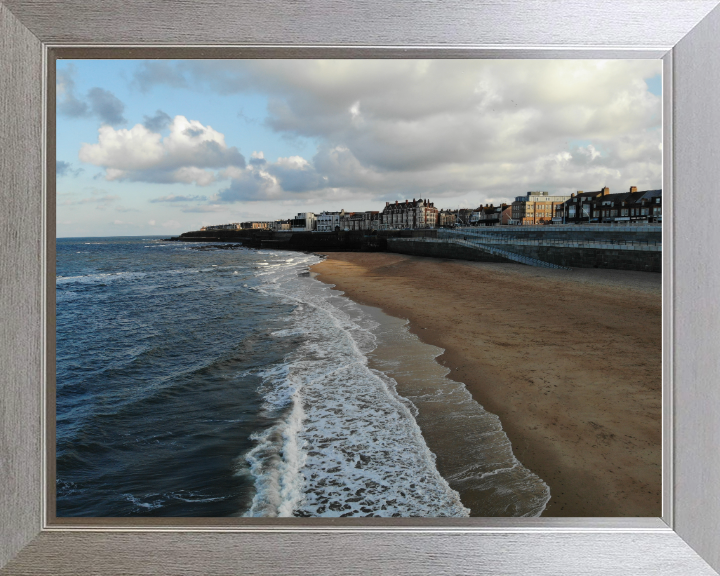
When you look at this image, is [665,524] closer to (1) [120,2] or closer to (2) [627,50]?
(2) [627,50]

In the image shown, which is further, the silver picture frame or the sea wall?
the sea wall

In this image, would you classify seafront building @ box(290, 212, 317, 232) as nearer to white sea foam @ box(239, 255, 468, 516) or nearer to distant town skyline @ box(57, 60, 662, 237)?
distant town skyline @ box(57, 60, 662, 237)

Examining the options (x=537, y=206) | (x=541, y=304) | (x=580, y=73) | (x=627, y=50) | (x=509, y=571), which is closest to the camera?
(x=509, y=571)

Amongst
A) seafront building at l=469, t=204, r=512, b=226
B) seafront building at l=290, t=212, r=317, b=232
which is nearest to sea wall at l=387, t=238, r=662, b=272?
seafront building at l=469, t=204, r=512, b=226

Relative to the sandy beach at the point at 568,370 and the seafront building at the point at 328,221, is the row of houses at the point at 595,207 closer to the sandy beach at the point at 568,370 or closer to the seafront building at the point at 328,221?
the sandy beach at the point at 568,370

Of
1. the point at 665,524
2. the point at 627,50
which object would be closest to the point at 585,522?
the point at 665,524

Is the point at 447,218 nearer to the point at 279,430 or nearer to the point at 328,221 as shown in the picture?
the point at 328,221

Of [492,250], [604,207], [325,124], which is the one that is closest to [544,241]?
[492,250]
